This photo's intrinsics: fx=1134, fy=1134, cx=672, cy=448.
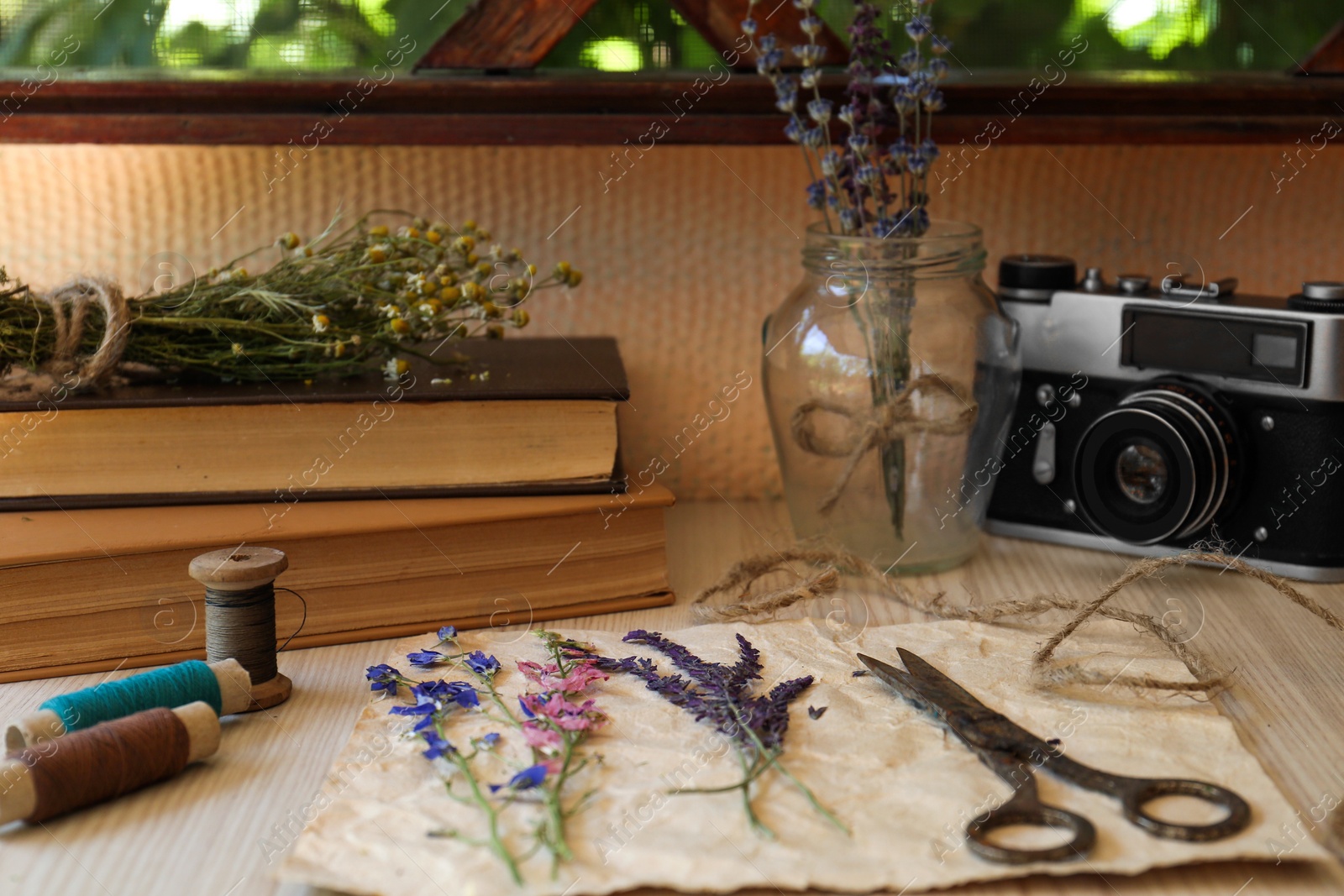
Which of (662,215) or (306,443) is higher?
(662,215)

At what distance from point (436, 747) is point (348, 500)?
0.89 feet

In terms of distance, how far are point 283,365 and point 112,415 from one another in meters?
0.12

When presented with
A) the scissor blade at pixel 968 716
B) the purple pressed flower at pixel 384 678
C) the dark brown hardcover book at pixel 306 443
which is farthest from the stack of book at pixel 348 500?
the scissor blade at pixel 968 716

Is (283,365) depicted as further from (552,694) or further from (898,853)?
(898,853)

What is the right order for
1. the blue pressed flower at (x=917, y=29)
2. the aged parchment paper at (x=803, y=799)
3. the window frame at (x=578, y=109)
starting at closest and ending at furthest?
the aged parchment paper at (x=803, y=799) < the blue pressed flower at (x=917, y=29) < the window frame at (x=578, y=109)

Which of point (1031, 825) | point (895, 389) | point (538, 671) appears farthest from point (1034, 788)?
point (895, 389)

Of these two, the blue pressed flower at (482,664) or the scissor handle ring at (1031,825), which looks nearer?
the scissor handle ring at (1031,825)

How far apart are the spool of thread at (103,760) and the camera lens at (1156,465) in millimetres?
644

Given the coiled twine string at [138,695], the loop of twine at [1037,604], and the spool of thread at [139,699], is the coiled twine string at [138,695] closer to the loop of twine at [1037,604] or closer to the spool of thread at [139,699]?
the spool of thread at [139,699]

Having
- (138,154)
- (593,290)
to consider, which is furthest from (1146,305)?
(138,154)

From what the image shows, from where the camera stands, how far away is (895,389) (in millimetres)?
873

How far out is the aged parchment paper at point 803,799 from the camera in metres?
0.48

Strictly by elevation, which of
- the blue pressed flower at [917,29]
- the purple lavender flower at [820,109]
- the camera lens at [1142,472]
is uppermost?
the blue pressed flower at [917,29]

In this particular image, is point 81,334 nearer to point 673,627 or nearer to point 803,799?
point 673,627
